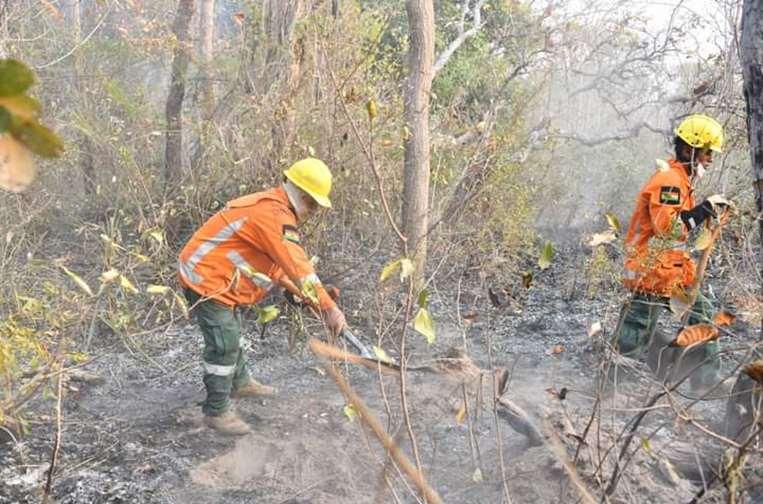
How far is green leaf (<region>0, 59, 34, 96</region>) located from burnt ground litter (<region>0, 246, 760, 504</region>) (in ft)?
6.04

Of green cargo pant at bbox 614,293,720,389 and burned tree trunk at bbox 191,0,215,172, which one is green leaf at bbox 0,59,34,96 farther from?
burned tree trunk at bbox 191,0,215,172

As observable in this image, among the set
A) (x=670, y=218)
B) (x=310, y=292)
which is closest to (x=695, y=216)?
(x=670, y=218)

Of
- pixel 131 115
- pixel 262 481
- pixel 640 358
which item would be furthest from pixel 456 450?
pixel 131 115

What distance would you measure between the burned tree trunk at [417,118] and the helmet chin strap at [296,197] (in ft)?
6.15

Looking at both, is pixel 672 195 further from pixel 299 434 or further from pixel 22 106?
pixel 22 106

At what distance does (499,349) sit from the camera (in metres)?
6.10

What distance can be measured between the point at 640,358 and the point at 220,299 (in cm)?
303

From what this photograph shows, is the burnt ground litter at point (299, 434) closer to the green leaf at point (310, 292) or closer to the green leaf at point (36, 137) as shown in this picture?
the green leaf at point (310, 292)

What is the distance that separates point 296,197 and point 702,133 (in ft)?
8.15

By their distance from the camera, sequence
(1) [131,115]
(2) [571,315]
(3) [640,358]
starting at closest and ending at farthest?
(3) [640,358] < (2) [571,315] < (1) [131,115]

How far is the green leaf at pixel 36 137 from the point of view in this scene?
2.04 ft

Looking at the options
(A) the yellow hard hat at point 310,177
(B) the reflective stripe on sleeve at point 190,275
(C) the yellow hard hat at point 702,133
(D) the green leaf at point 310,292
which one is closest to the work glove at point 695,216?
(C) the yellow hard hat at point 702,133

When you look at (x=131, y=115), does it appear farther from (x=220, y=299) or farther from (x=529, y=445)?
(x=529, y=445)

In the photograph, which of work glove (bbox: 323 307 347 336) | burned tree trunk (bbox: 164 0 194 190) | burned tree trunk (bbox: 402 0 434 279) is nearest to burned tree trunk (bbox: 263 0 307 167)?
burned tree trunk (bbox: 402 0 434 279)
